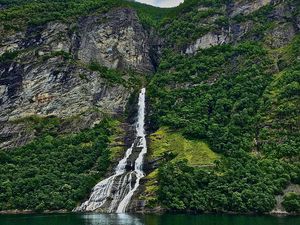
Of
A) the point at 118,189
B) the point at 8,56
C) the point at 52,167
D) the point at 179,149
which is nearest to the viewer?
the point at 118,189

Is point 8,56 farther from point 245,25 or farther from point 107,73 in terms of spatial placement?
point 245,25

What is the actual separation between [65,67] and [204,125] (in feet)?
183

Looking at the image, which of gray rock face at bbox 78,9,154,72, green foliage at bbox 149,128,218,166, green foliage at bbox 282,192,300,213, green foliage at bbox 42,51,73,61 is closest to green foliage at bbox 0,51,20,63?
green foliage at bbox 42,51,73,61

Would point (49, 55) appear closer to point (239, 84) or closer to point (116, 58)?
point (116, 58)

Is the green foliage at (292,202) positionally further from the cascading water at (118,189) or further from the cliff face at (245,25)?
the cliff face at (245,25)

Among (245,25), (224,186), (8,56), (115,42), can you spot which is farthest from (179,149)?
(245,25)

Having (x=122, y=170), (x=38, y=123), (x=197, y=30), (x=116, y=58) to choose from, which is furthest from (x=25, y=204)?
(x=197, y=30)

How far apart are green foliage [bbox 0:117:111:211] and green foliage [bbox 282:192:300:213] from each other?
1663 inches

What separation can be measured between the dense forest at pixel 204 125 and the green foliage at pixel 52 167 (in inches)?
10.1

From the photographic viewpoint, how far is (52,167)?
11175cm

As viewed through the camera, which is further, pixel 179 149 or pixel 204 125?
pixel 204 125

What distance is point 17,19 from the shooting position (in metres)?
175

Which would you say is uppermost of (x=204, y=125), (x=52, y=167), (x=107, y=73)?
(x=107, y=73)

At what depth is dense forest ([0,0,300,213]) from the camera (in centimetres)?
9350
